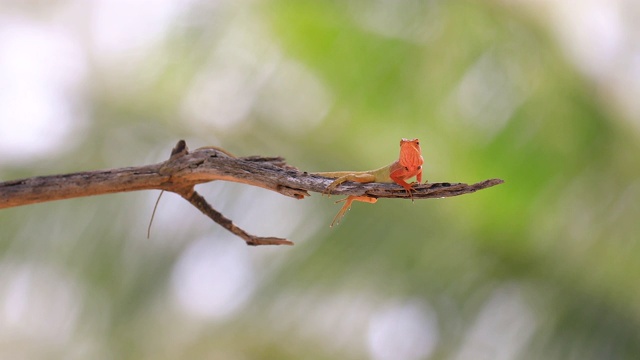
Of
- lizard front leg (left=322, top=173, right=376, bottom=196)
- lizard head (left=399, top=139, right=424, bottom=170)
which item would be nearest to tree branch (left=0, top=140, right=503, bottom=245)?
lizard front leg (left=322, top=173, right=376, bottom=196)

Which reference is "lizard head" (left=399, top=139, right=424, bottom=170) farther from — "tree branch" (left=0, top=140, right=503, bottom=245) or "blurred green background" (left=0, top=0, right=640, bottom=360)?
"blurred green background" (left=0, top=0, right=640, bottom=360)

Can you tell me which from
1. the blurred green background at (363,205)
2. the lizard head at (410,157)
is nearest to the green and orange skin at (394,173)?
the lizard head at (410,157)

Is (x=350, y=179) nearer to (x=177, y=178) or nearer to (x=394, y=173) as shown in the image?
(x=394, y=173)

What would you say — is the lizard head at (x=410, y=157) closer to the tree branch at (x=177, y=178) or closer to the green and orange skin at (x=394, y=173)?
the green and orange skin at (x=394, y=173)

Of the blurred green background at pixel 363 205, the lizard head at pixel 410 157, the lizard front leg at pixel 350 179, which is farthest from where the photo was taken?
the blurred green background at pixel 363 205

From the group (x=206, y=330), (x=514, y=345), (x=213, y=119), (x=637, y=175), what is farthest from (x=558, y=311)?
(x=213, y=119)

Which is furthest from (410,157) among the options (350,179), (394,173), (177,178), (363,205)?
(363,205)

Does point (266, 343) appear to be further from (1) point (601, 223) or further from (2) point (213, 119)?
(1) point (601, 223)

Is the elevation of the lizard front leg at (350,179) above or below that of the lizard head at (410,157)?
below
